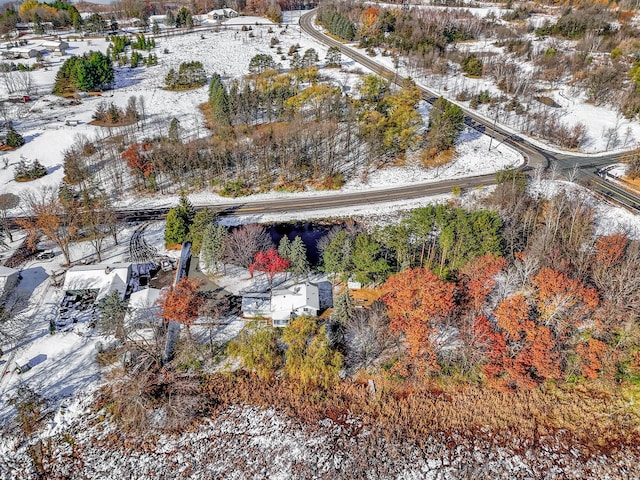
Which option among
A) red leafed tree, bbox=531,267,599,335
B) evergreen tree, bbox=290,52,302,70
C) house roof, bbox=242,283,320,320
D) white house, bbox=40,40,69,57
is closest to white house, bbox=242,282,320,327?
house roof, bbox=242,283,320,320

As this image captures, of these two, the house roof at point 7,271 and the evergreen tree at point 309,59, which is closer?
the house roof at point 7,271

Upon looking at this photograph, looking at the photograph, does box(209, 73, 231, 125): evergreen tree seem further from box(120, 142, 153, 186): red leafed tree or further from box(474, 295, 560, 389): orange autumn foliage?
box(474, 295, 560, 389): orange autumn foliage

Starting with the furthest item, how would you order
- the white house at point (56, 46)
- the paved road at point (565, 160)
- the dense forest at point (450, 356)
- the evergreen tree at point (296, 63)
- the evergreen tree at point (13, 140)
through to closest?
the white house at point (56, 46) → the evergreen tree at point (296, 63) → the evergreen tree at point (13, 140) → the paved road at point (565, 160) → the dense forest at point (450, 356)

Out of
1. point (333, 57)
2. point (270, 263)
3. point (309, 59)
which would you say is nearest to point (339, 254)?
point (270, 263)

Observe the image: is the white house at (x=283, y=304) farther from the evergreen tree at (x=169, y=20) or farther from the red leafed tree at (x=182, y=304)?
the evergreen tree at (x=169, y=20)

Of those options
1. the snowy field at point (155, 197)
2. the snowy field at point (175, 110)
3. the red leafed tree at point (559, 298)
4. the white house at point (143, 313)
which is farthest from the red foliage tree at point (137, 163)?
the red leafed tree at point (559, 298)
